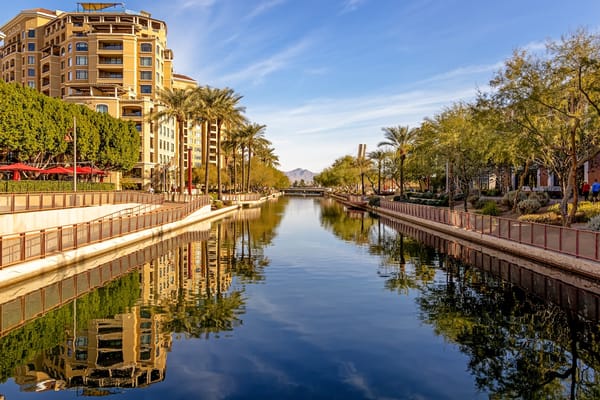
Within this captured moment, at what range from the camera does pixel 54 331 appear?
43.6ft

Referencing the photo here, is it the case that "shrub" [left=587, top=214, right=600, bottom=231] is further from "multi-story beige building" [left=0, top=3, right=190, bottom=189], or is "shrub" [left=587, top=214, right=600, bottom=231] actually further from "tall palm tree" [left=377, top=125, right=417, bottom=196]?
"multi-story beige building" [left=0, top=3, right=190, bottom=189]

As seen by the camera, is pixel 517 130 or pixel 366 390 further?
pixel 517 130

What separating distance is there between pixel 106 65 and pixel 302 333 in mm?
96549

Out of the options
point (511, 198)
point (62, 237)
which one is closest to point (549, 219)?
point (511, 198)

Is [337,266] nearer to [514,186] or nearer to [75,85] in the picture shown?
[514,186]

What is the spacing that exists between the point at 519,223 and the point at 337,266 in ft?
32.1

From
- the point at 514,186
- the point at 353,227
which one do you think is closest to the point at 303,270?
the point at 353,227

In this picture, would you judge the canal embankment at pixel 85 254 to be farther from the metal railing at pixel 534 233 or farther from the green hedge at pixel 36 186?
the metal railing at pixel 534 233

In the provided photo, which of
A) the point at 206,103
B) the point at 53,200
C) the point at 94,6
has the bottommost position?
the point at 53,200

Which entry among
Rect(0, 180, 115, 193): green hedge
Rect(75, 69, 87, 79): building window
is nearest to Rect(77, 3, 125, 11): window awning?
Rect(75, 69, 87, 79): building window

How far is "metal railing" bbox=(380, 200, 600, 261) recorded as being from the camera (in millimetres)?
19328

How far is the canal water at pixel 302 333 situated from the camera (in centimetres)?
1002

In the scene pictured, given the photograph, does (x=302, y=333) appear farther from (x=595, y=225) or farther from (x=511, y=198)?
(x=511, y=198)

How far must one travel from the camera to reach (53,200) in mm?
32625
